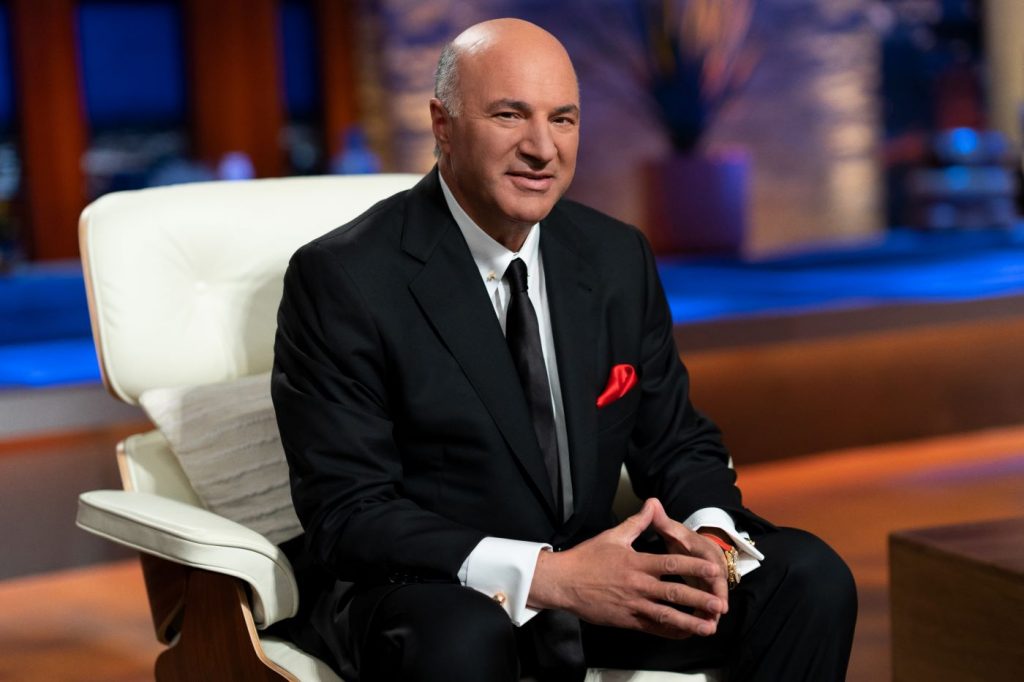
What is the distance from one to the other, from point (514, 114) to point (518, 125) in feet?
0.05

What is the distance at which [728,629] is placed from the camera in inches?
58.9

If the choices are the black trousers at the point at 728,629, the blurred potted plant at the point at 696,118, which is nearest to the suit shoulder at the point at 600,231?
the black trousers at the point at 728,629

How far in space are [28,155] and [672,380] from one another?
18.5 ft

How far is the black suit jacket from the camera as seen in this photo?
1499mm

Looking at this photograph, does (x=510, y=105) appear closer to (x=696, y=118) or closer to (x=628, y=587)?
(x=628, y=587)

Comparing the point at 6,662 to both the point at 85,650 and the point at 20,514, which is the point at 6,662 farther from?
the point at 20,514

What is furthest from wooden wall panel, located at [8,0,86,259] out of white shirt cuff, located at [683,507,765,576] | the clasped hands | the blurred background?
the clasped hands

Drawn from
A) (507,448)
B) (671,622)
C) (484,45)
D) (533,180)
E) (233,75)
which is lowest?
(671,622)

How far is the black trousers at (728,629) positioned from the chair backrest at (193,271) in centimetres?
53

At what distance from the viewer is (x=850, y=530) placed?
344 centimetres

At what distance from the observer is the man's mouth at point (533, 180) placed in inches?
61.7

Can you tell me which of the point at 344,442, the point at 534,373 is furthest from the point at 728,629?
the point at 344,442

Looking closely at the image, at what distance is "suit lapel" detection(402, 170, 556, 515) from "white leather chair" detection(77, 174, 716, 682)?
0.36 meters

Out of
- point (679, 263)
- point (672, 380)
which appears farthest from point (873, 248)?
point (672, 380)
